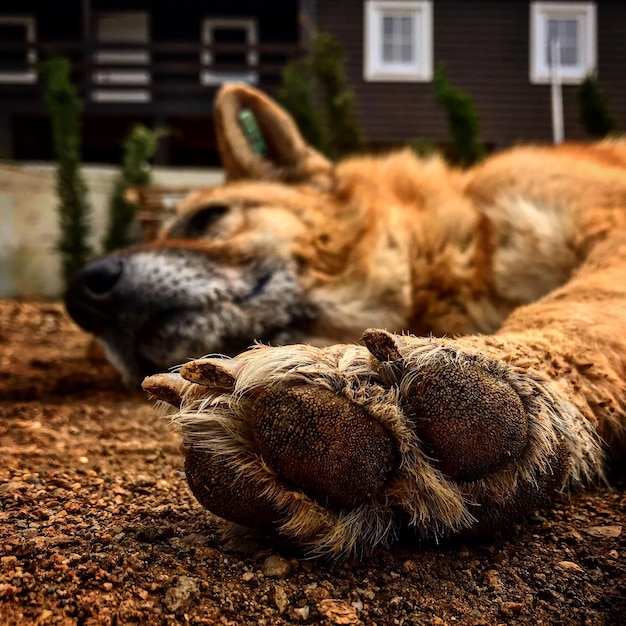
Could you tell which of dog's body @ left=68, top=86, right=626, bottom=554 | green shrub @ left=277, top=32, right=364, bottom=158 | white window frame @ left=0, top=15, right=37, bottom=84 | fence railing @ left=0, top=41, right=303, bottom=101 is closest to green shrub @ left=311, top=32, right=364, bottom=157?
green shrub @ left=277, top=32, right=364, bottom=158

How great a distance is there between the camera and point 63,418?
2.31 m

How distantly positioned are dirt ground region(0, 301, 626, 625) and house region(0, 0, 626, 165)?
10.8 metres

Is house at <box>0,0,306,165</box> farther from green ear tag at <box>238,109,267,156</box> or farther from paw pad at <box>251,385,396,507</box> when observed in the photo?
paw pad at <box>251,385,396,507</box>

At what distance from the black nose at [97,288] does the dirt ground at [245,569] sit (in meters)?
1.10

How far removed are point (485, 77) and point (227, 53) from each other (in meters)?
4.67

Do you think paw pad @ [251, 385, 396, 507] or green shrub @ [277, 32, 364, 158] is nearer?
paw pad @ [251, 385, 396, 507]

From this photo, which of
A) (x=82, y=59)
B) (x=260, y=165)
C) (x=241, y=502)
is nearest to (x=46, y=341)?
(x=260, y=165)

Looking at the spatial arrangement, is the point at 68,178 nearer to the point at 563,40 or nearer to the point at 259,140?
the point at 259,140

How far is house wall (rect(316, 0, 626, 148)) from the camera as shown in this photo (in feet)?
37.3

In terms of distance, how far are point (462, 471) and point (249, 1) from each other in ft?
44.4

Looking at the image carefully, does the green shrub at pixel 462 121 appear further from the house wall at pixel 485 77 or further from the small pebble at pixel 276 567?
the small pebble at pixel 276 567

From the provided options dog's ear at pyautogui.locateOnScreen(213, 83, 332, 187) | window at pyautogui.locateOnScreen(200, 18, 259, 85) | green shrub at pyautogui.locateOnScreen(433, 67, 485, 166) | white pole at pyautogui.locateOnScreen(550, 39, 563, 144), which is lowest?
dog's ear at pyautogui.locateOnScreen(213, 83, 332, 187)

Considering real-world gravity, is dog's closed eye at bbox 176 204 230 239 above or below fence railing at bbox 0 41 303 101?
below

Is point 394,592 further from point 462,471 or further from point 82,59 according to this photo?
point 82,59
